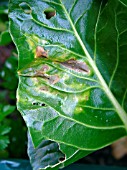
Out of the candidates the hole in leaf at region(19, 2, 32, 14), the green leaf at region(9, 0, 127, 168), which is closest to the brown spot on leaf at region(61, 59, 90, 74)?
the green leaf at region(9, 0, 127, 168)

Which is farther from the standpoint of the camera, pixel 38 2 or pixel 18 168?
pixel 18 168

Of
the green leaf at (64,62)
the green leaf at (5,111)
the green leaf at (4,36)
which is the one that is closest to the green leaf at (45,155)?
the green leaf at (64,62)

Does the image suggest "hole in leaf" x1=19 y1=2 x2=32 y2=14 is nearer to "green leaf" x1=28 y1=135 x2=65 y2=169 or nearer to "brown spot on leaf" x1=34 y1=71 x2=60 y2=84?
"brown spot on leaf" x1=34 y1=71 x2=60 y2=84

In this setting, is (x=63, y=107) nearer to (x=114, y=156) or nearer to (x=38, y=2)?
(x=38, y=2)

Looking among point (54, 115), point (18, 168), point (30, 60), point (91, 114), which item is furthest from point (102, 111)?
point (18, 168)

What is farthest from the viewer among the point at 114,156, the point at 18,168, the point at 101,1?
the point at 114,156

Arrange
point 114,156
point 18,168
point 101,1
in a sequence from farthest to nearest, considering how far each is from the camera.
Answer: point 114,156, point 18,168, point 101,1

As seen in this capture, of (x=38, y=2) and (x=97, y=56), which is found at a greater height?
(x=38, y=2)
